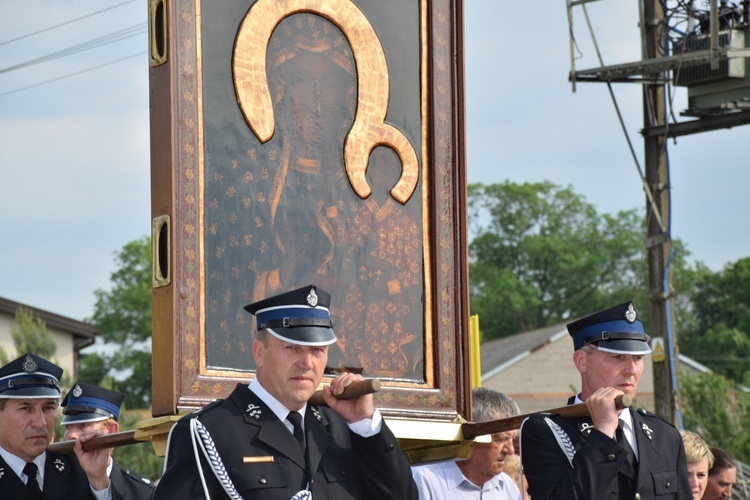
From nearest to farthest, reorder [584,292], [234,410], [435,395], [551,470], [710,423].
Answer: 1. [234,410]
2. [551,470]
3. [435,395]
4. [710,423]
5. [584,292]

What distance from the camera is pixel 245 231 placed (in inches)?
214

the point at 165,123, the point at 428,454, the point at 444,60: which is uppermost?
the point at 444,60

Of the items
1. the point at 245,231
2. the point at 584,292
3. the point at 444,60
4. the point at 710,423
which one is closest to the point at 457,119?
the point at 444,60

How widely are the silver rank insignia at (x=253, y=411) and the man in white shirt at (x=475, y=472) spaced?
1.75 metres

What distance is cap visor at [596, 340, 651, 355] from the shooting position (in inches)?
196

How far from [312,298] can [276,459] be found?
0.55 metres

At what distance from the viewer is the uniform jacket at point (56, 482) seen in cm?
562

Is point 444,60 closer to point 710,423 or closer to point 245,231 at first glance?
point 245,231

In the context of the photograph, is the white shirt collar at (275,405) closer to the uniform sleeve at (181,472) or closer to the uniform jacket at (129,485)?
the uniform sleeve at (181,472)

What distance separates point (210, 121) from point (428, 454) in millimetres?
1691

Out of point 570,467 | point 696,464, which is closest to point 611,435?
point 570,467

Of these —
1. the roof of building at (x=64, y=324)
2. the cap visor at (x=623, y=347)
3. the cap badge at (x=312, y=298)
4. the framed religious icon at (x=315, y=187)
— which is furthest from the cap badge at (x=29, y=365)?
the roof of building at (x=64, y=324)

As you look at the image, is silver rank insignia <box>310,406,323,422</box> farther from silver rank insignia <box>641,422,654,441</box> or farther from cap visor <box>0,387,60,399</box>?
cap visor <box>0,387,60,399</box>

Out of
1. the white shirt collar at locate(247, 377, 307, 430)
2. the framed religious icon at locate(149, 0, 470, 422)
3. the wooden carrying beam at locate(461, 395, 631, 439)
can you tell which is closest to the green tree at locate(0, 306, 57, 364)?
the framed religious icon at locate(149, 0, 470, 422)
